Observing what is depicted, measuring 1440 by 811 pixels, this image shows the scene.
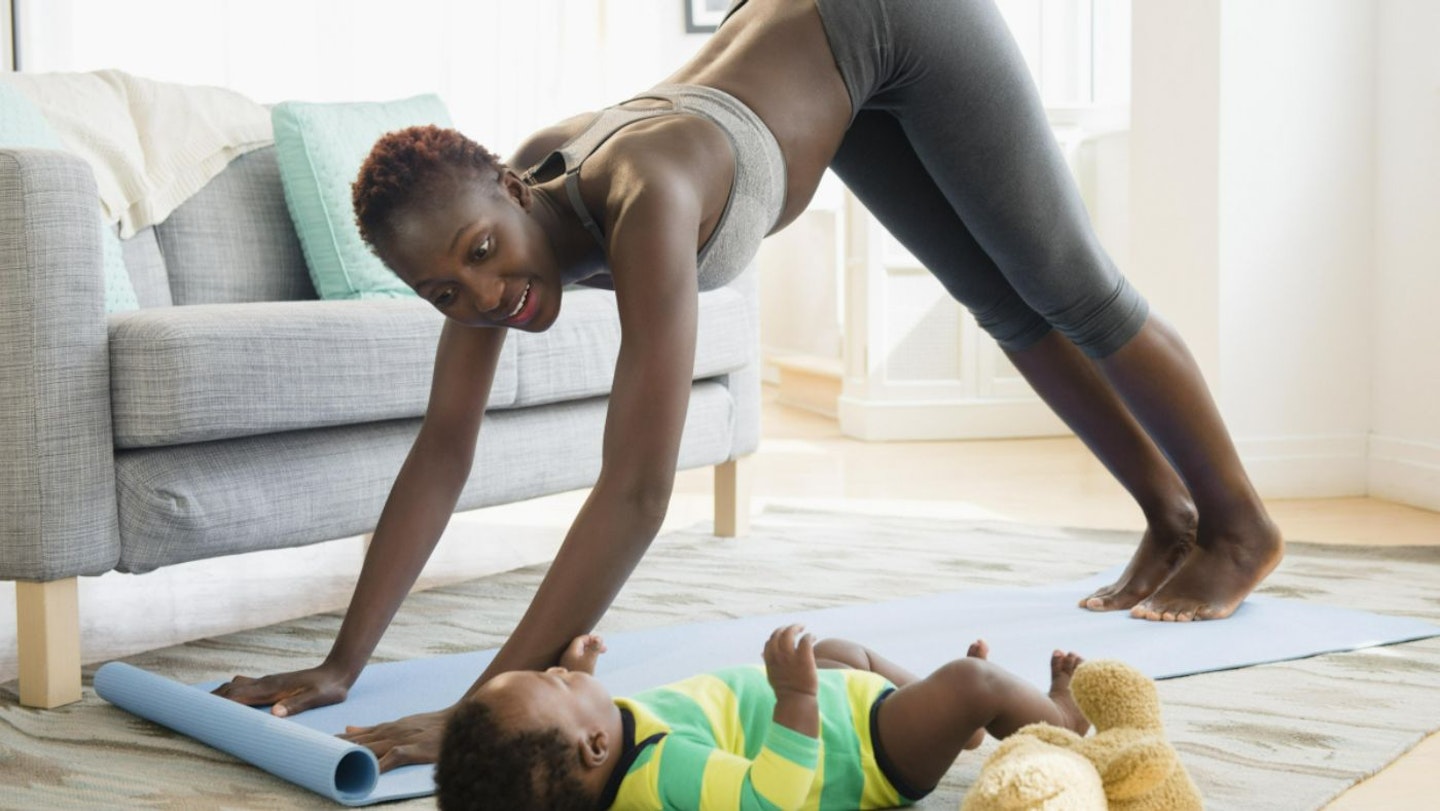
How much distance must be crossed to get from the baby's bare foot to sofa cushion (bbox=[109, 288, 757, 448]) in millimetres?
1054

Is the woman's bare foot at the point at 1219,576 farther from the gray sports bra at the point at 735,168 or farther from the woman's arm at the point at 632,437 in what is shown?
the woman's arm at the point at 632,437

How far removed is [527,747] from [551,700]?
51 millimetres

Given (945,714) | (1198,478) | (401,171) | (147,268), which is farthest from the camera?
(147,268)

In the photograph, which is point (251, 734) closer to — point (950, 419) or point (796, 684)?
point (796, 684)

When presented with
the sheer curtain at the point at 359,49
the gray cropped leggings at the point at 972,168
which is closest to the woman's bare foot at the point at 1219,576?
the gray cropped leggings at the point at 972,168

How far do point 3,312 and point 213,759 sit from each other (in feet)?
1.93

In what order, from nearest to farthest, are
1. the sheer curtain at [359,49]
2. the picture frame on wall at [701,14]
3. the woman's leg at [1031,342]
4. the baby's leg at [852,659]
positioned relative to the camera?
the baby's leg at [852,659], the woman's leg at [1031,342], the sheer curtain at [359,49], the picture frame on wall at [701,14]

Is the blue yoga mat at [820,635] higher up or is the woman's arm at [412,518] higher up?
the woman's arm at [412,518]

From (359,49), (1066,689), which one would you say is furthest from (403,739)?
(359,49)

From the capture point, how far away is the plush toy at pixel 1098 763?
1030 millimetres

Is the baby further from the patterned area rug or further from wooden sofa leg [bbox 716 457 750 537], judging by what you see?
wooden sofa leg [bbox 716 457 750 537]

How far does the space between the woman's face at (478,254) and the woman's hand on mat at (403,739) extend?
391mm

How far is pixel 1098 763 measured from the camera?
1112 millimetres

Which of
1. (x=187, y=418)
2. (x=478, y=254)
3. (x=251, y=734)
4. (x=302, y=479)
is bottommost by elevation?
(x=251, y=734)
